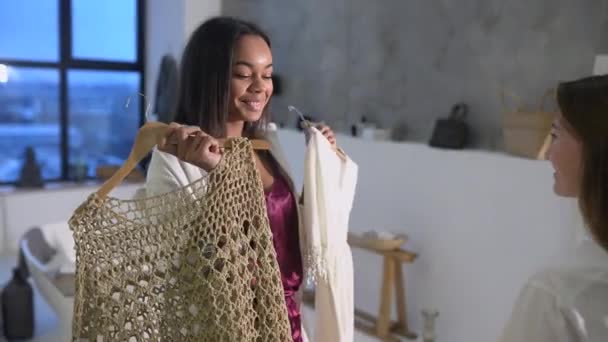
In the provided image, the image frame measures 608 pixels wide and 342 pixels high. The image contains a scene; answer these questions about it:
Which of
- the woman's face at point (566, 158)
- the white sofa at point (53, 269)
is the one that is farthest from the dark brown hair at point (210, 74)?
the white sofa at point (53, 269)

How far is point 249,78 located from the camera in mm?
1208

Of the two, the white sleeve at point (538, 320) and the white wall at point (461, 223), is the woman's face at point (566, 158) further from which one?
the white wall at point (461, 223)

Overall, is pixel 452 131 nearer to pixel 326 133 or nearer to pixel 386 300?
pixel 386 300

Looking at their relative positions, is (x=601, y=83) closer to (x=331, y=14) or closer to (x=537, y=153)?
(x=537, y=153)

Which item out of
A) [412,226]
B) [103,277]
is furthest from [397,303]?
[103,277]

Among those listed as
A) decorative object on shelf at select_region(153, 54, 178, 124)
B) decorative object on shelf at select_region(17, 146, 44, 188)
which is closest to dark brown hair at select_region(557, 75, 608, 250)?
decorative object on shelf at select_region(153, 54, 178, 124)

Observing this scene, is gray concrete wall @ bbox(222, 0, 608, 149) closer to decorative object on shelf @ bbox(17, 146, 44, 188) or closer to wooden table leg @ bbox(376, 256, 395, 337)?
wooden table leg @ bbox(376, 256, 395, 337)

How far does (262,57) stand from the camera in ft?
3.99

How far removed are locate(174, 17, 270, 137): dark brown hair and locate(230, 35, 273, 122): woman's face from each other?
1 cm

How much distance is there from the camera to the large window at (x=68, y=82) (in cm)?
386

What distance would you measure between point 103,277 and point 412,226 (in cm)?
200

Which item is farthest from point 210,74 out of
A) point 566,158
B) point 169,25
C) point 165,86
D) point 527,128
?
point 169,25

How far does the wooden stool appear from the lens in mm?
2670

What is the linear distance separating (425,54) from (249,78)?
1.79 metres
